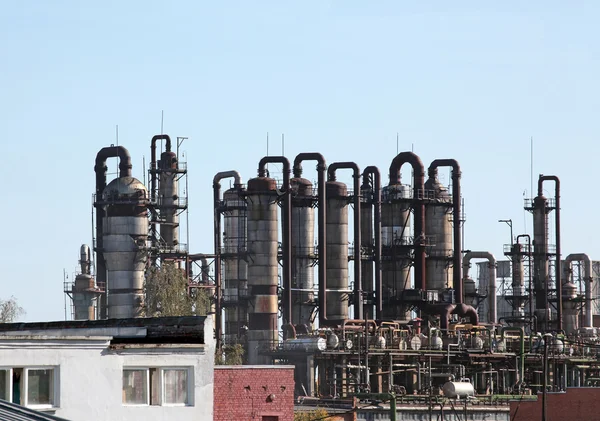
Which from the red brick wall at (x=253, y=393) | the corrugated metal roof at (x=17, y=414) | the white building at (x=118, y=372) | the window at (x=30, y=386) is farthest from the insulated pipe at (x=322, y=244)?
the corrugated metal roof at (x=17, y=414)

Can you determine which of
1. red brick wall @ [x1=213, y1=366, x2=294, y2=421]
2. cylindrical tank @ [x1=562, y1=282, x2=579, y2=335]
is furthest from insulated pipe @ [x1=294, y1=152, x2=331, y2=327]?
red brick wall @ [x1=213, y1=366, x2=294, y2=421]

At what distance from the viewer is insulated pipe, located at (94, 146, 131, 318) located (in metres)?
66.8

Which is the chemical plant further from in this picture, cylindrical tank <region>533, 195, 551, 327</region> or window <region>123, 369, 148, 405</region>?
window <region>123, 369, 148, 405</region>

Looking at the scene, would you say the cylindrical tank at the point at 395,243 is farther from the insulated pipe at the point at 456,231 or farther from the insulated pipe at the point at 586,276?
the insulated pipe at the point at 586,276

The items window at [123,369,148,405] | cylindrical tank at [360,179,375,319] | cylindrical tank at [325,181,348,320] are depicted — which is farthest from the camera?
cylindrical tank at [360,179,375,319]

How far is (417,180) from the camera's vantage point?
71.2 metres

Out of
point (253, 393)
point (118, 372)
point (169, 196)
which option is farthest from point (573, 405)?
point (169, 196)

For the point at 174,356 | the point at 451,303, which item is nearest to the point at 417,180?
the point at 451,303

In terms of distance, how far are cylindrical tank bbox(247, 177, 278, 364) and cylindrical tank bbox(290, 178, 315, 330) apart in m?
2.55

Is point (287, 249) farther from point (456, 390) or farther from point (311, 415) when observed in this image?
point (311, 415)

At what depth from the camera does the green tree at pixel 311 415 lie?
43.7m

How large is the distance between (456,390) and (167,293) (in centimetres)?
2030

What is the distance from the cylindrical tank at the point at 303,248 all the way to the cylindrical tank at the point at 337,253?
1.14 meters

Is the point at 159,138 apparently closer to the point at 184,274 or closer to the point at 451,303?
the point at 184,274
